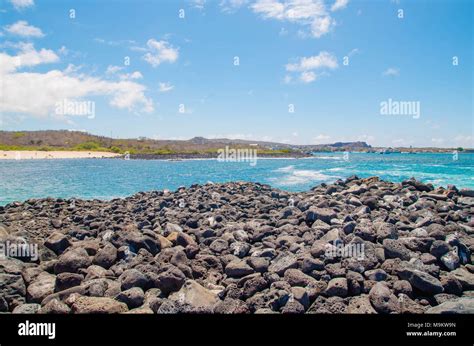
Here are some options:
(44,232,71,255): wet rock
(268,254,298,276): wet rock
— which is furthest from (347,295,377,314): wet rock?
(44,232,71,255): wet rock

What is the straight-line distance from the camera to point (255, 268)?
20.4 feet

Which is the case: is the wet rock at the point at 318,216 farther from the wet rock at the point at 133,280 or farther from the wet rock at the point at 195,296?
the wet rock at the point at 133,280

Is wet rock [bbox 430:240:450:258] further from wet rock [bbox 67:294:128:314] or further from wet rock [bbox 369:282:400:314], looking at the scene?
wet rock [bbox 67:294:128:314]

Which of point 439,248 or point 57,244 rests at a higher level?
point 439,248

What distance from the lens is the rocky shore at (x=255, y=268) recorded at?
496 centimetres

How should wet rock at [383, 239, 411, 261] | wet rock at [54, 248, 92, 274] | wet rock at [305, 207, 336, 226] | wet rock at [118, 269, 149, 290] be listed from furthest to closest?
wet rock at [305, 207, 336, 226] < wet rock at [383, 239, 411, 261] < wet rock at [54, 248, 92, 274] < wet rock at [118, 269, 149, 290]

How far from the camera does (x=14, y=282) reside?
5.47m

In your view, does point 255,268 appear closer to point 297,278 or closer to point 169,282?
point 297,278

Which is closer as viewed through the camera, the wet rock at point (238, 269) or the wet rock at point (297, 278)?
the wet rock at point (297, 278)

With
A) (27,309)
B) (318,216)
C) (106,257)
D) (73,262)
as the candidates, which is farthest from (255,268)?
(27,309)

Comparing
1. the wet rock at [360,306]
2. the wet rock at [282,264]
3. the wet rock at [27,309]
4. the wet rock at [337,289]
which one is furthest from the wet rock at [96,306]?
the wet rock at [360,306]

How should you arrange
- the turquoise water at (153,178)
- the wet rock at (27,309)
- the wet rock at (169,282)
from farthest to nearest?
the turquoise water at (153,178), the wet rock at (169,282), the wet rock at (27,309)

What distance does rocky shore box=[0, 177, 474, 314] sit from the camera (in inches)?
195
